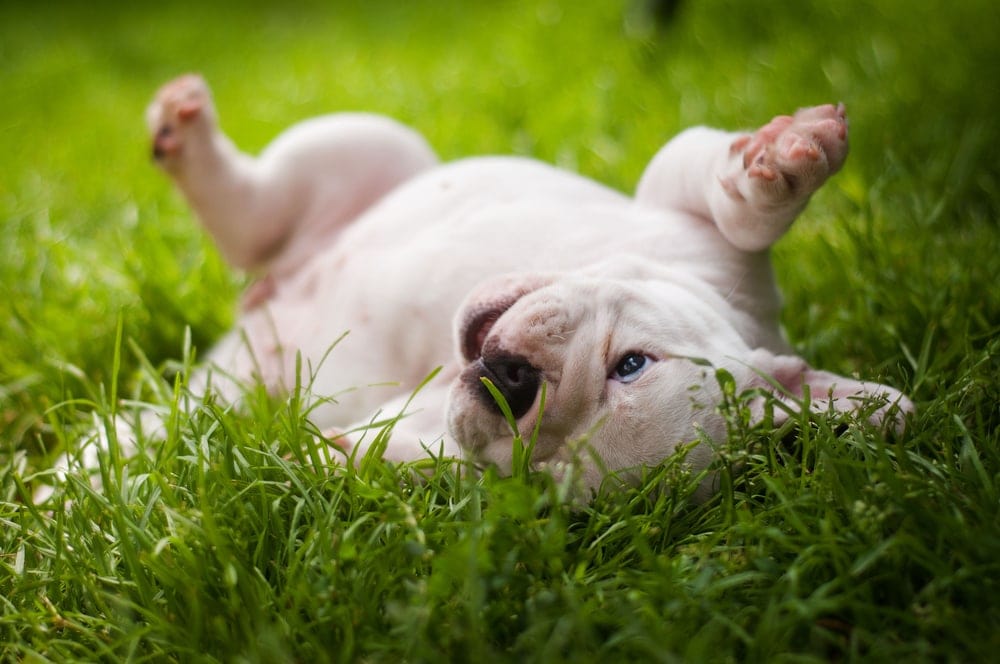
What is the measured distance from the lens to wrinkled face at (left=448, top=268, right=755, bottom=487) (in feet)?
6.20

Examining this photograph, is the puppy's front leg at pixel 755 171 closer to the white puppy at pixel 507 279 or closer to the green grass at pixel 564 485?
the white puppy at pixel 507 279

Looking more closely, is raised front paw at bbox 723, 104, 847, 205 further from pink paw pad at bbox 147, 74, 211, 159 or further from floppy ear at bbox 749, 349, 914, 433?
pink paw pad at bbox 147, 74, 211, 159

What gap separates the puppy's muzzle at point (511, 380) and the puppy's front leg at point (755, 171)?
70cm

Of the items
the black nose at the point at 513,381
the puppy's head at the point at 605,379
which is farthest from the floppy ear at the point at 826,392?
the black nose at the point at 513,381

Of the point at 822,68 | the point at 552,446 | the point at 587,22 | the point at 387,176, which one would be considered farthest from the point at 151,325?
the point at 587,22

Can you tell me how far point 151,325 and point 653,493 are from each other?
1.91 m

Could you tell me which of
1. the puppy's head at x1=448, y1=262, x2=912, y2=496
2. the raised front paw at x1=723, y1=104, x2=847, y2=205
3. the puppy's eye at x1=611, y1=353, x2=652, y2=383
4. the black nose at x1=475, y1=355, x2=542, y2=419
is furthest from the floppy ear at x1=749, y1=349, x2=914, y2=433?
the black nose at x1=475, y1=355, x2=542, y2=419

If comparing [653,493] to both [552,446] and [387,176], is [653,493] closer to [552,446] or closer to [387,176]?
[552,446]

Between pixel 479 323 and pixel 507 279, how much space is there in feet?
0.40

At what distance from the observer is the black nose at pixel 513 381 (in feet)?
6.37

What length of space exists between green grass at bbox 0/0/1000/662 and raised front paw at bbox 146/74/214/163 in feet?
1.42

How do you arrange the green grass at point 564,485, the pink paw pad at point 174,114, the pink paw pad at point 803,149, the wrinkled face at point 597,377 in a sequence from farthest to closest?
1. the pink paw pad at point 174,114
2. the pink paw pad at point 803,149
3. the wrinkled face at point 597,377
4. the green grass at point 564,485

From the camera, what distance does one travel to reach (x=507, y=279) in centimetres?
216

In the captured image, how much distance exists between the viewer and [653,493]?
6.35 ft
